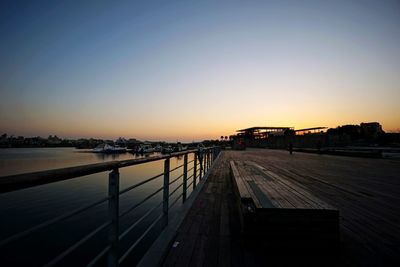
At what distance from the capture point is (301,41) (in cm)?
→ 1313

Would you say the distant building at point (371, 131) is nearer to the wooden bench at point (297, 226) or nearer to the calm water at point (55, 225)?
the calm water at point (55, 225)

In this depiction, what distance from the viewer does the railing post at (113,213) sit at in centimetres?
159

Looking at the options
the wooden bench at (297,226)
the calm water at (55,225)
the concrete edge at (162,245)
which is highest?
the wooden bench at (297,226)

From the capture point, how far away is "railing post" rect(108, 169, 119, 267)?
1.59 m

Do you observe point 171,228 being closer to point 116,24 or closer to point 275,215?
point 275,215

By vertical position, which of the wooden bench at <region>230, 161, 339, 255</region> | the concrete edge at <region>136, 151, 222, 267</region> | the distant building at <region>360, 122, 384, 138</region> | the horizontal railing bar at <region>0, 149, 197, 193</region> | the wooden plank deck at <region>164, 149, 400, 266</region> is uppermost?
the distant building at <region>360, 122, 384, 138</region>

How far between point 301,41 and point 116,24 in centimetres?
1070

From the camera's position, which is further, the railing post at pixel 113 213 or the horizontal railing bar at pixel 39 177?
the railing post at pixel 113 213

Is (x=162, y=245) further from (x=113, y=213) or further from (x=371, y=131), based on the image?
(x=371, y=131)

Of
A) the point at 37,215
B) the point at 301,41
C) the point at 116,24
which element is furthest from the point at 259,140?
the point at 37,215

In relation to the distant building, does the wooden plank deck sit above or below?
below

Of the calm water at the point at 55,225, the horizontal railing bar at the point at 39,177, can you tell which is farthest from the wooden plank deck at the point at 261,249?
the calm water at the point at 55,225

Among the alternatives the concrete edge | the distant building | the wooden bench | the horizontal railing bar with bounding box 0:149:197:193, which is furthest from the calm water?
the distant building

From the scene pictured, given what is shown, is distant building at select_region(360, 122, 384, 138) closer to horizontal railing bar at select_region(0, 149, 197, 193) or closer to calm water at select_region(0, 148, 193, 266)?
calm water at select_region(0, 148, 193, 266)
